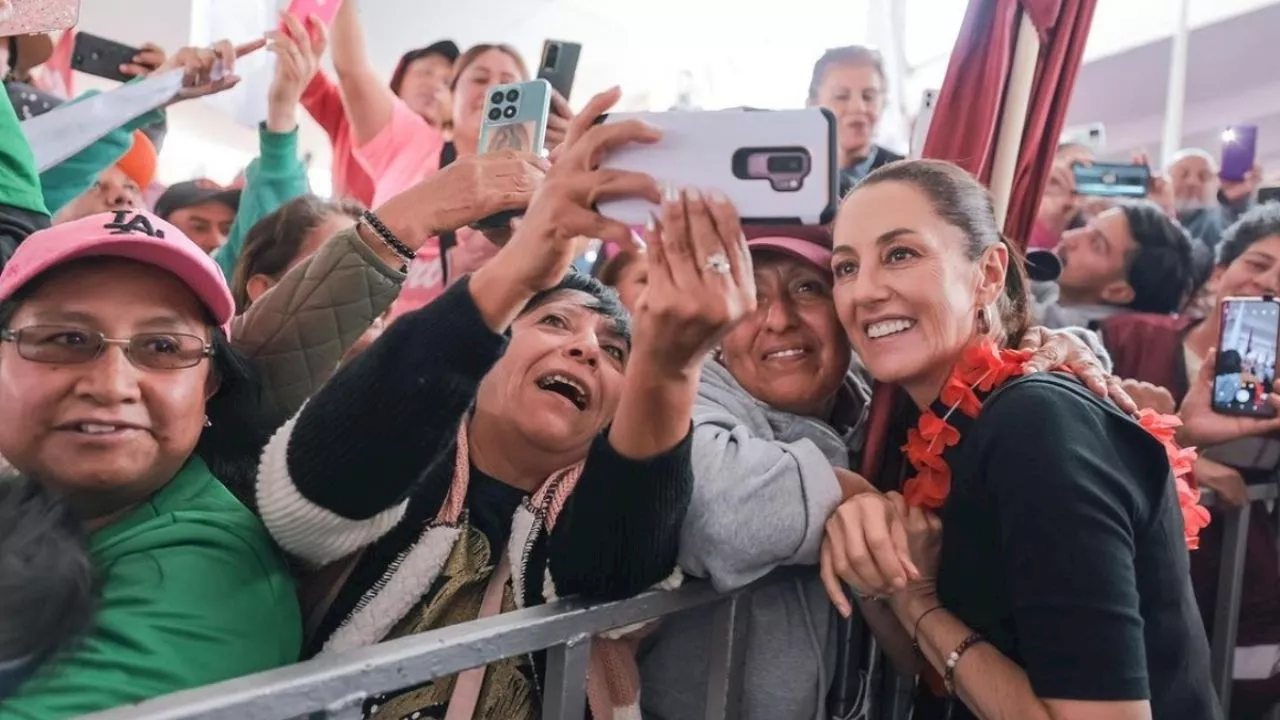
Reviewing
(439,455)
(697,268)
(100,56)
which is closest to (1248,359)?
(697,268)

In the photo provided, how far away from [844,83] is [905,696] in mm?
1535

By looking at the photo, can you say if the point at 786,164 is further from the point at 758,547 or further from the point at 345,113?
the point at 345,113

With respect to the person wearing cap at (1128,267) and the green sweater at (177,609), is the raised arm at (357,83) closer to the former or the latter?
the green sweater at (177,609)

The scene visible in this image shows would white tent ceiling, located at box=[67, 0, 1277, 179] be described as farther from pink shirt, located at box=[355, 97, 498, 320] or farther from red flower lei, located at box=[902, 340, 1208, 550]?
red flower lei, located at box=[902, 340, 1208, 550]

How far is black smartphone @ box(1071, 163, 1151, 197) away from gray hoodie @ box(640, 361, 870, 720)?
1.90m

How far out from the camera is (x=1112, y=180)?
2730 millimetres

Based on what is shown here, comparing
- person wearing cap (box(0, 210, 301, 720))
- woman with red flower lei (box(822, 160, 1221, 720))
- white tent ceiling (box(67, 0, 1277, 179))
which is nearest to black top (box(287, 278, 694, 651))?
person wearing cap (box(0, 210, 301, 720))

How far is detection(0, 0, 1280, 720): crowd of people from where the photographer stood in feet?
2.53

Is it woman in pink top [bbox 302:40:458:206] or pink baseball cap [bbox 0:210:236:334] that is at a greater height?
woman in pink top [bbox 302:40:458:206]

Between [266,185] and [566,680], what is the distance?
56.1 inches

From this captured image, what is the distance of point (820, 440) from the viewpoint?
3.93ft

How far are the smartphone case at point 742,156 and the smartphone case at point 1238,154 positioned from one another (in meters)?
3.24

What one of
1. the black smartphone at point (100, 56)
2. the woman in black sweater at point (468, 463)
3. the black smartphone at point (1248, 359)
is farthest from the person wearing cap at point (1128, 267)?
the black smartphone at point (100, 56)

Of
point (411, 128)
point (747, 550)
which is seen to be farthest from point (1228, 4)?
point (747, 550)
